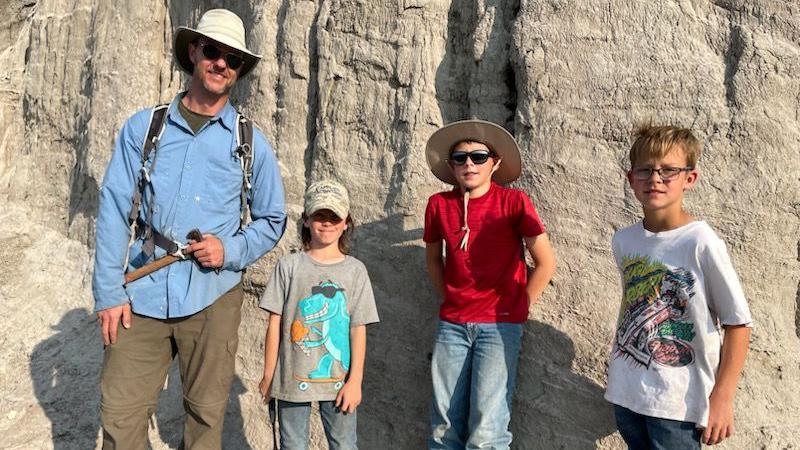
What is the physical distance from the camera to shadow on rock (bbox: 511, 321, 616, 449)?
3.26 m

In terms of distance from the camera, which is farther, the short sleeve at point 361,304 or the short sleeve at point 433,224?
the short sleeve at point 433,224

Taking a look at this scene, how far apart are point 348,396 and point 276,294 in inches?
23.4

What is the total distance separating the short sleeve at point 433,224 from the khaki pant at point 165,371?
1008mm

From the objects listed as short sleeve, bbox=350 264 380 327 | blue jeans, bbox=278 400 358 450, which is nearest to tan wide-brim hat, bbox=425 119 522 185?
short sleeve, bbox=350 264 380 327

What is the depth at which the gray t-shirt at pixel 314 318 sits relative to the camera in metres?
2.97

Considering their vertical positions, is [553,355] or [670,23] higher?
[670,23]

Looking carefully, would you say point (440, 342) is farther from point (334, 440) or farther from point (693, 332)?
point (693, 332)

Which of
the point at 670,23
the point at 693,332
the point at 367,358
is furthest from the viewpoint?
the point at 367,358

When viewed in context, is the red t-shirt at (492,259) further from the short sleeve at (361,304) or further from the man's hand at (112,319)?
the man's hand at (112,319)

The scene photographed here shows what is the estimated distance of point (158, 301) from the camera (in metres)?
2.81

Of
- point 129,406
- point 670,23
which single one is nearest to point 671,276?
point 670,23

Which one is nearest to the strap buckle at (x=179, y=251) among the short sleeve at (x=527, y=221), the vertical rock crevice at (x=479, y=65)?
the short sleeve at (x=527, y=221)

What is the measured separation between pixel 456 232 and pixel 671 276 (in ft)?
3.36

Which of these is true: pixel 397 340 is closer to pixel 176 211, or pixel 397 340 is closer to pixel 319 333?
pixel 319 333
